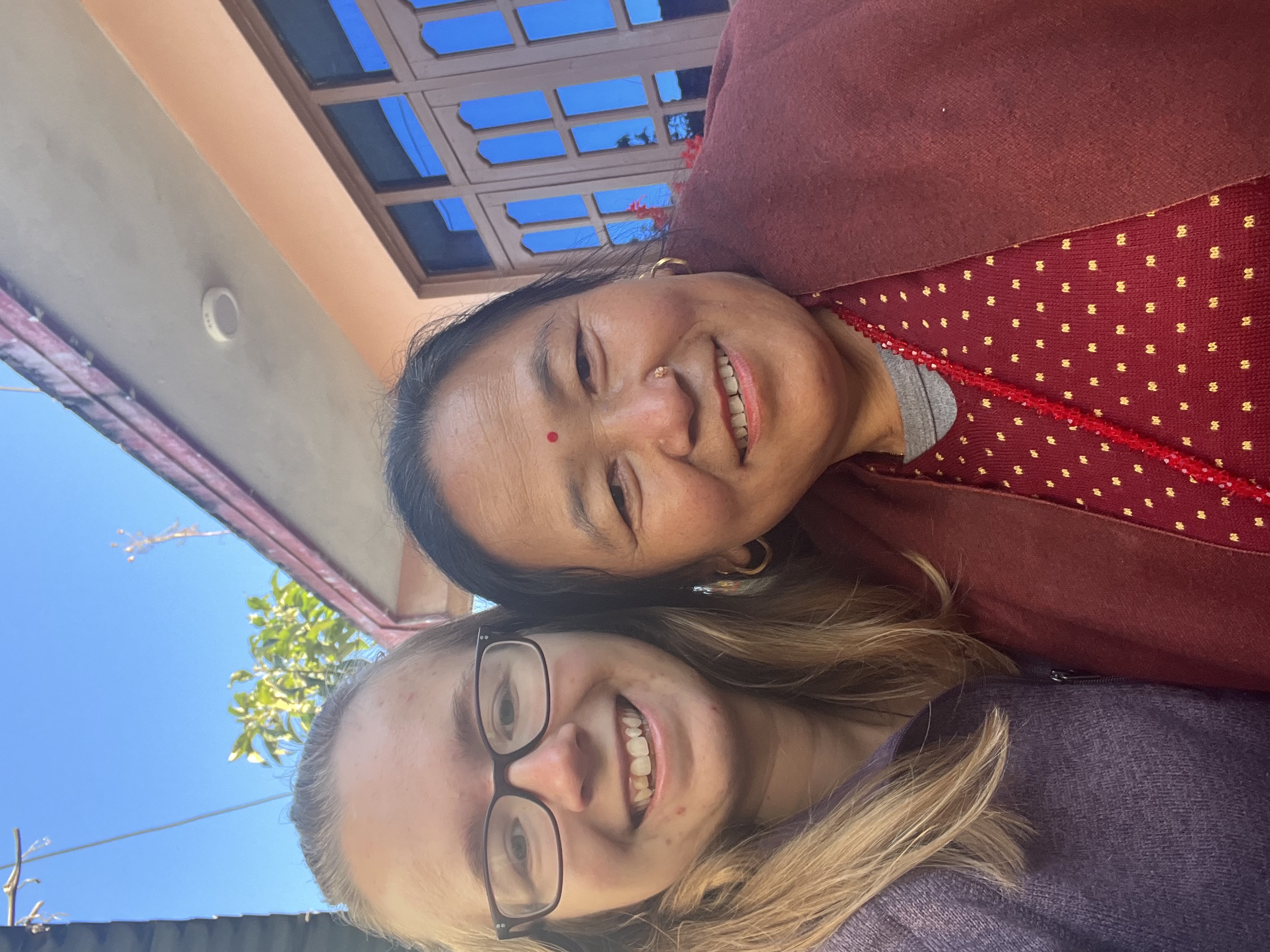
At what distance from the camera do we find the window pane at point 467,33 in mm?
2152

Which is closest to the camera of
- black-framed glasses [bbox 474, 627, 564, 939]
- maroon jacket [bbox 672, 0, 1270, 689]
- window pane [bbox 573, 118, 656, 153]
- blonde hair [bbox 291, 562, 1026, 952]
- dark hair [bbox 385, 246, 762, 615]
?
maroon jacket [bbox 672, 0, 1270, 689]

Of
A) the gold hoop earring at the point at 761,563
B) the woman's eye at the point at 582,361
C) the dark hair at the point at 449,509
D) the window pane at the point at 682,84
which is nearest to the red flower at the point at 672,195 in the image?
the window pane at the point at 682,84

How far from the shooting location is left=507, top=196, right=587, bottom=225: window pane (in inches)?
102

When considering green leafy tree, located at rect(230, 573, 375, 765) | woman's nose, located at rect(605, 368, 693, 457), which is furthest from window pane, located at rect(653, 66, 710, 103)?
green leafy tree, located at rect(230, 573, 375, 765)

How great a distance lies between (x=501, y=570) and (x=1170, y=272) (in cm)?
97

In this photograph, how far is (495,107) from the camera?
2336mm

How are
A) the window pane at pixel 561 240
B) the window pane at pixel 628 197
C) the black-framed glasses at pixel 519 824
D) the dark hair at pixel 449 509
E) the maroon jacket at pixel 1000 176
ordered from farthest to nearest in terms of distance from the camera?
the window pane at pixel 561 240, the window pane at pixel 628 197, the dark hair at pixel 449 509, the black-framed glasses at pixel 519 824, the maroon jacket at pixel 1000 176

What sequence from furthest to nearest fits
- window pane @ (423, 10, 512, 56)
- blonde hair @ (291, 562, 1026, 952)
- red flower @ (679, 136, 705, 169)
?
red flower @ (679, 136, 705, 169) → window pane @ (423, 10, 512, 56) → blonde hair @ (291, 562, 1026, 952)

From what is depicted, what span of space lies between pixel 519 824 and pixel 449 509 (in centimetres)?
47

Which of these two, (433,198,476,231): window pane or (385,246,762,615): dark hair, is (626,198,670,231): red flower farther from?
(433,198,476,231): window pane

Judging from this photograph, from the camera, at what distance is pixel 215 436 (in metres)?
2.10

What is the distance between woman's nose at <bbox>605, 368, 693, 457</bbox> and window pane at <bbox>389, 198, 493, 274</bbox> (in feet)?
5.91

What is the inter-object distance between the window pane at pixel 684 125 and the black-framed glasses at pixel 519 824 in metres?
1.77

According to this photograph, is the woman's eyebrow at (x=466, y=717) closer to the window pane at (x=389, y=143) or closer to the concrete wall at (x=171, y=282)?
the concrete wall at (x=171, y=282)
